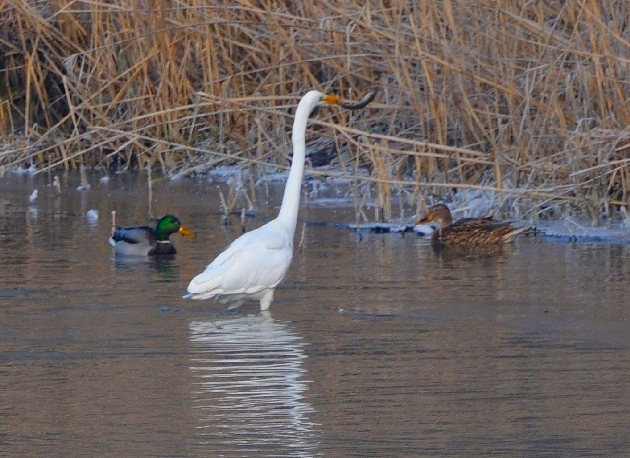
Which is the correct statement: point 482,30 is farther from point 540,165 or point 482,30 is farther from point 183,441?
point 183,441

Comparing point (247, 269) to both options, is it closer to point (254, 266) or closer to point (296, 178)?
point (254, 266)

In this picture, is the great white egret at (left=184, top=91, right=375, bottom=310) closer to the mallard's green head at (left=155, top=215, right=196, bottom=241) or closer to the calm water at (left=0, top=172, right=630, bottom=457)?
the calm water at (left=0, top=172, right=630, bottom=457)

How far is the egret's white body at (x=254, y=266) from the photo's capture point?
21.8ft

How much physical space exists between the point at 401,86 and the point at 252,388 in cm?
602

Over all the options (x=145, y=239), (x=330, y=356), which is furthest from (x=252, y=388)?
(x=145, y=239)

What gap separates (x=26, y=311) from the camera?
6605 millimetres

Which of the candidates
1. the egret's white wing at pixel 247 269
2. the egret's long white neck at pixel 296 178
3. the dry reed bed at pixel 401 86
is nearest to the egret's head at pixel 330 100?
the egret's long white neck at pixel 296 178

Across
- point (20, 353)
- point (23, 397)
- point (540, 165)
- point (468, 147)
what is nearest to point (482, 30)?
point (468, 147)

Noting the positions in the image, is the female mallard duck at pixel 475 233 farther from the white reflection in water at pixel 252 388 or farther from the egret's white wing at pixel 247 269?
the white reflection in water at pixel 252 388

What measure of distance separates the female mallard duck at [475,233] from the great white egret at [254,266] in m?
2.12

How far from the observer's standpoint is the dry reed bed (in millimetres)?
9609

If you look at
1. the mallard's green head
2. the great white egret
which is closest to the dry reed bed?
the mallard's green head

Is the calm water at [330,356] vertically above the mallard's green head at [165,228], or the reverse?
the mallard's green head at [165,228]

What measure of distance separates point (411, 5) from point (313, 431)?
7.90 metres
